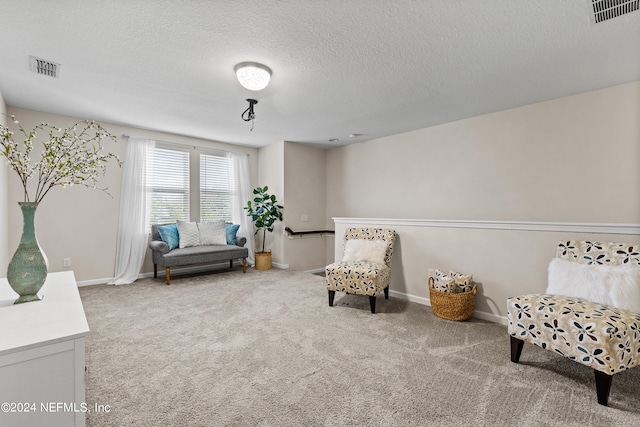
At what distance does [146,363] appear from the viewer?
2.16 metres

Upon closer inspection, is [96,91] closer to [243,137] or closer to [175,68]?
[175,68]

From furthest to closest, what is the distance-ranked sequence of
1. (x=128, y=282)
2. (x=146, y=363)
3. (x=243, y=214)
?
(x=243, y=214) → (x=128, y=282) → (x=146, y=363)

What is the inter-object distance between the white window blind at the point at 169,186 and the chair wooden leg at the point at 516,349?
5.00 metres

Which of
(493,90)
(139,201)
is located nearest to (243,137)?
(139,201)

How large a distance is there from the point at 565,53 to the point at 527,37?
1.67 feet

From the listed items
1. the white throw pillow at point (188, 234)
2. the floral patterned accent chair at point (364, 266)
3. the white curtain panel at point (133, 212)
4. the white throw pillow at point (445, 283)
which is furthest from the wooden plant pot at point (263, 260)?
the white throw pillow at point (445, 283)

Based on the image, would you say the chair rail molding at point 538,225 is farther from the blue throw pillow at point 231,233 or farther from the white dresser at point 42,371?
the white dresser at point 42,371

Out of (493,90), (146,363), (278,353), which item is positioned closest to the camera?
(146,363)

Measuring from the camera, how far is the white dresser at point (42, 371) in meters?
1.11

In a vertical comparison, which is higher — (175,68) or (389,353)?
(175,68)

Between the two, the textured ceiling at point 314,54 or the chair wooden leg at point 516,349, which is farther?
the chair wooden leg at point 516,349

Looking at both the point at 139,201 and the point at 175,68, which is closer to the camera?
the point at 175,68

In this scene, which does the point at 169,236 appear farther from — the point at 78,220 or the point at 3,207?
the point at 3,207

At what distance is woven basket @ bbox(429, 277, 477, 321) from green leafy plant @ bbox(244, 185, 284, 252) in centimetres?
329
